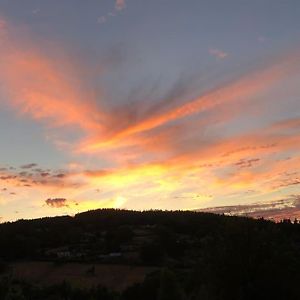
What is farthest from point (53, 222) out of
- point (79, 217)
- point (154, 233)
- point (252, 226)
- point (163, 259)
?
point (252, 226)

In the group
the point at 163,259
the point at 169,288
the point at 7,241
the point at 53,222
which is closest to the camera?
the point at 169,288

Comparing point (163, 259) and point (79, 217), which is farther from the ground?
point (79, 217)

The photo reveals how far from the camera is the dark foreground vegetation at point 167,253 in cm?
4075

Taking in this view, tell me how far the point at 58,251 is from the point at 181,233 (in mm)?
34718

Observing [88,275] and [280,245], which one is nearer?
[280,245]

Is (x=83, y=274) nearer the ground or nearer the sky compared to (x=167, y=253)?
nearer the ground

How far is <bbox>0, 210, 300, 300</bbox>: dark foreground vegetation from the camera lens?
40750 millimetres

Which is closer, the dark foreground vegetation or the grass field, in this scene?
the dark foreground vegetation

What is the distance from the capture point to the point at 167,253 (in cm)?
12019

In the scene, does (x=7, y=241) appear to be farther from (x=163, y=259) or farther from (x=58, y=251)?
(x=163, y=259)

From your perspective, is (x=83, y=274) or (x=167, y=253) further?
(x=167, y=253)

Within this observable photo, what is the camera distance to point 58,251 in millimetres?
133000

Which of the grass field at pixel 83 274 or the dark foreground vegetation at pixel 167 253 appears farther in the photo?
the grass field at pixel 83 274

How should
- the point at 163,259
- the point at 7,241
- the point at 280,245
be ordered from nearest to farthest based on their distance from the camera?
the point at 280,245 < the point at 163,259 < the point at 7,241
